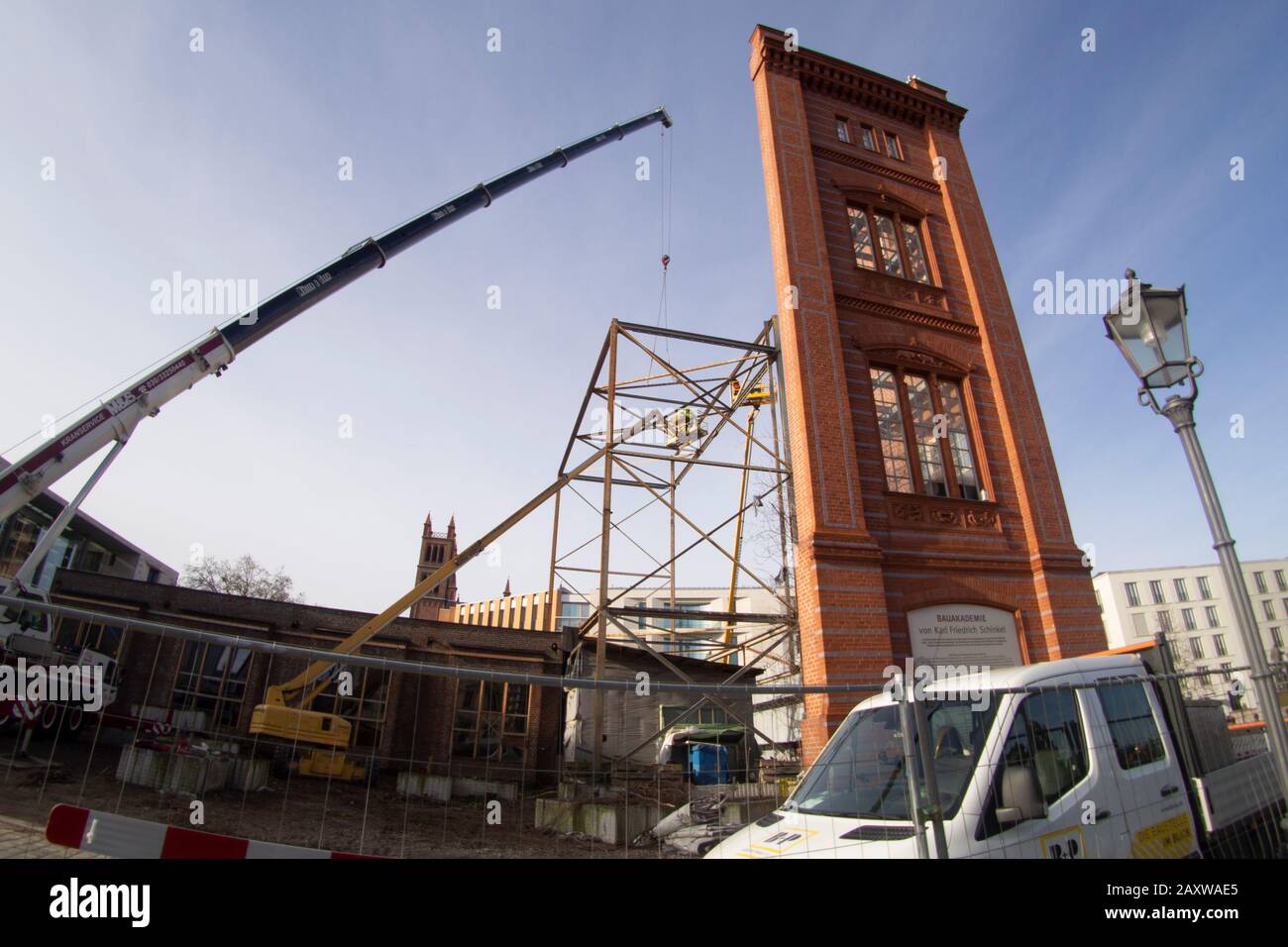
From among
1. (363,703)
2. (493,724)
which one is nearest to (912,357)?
(493,724)

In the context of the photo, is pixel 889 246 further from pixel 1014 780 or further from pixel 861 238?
pixel 1014 780

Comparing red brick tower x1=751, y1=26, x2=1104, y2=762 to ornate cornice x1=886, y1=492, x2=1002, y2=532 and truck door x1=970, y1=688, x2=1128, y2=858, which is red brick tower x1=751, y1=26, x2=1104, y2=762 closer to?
ornate cornice x1=886, y1=492, x2=1002, y2=532

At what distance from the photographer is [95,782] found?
9812 mm

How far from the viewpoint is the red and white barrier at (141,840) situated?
2793 millimetres

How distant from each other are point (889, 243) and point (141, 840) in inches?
587

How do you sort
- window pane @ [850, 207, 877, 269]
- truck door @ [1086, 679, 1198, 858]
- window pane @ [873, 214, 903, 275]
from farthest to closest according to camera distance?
window pane @ [873, 214, 903, 275]
window pane @ [850, 207, 877, 269]
truck door @ [1086, 679, 1198, 858]

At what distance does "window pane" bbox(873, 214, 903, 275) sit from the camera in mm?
13531

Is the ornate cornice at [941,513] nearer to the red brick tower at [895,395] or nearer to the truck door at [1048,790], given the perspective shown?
the red brick tower at [895,395]

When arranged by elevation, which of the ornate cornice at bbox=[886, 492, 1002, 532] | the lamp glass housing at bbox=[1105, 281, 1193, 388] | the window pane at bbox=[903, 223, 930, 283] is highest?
the window pane at bbox=[903, 223, 930, 283]

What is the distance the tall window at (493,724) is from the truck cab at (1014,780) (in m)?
13.8

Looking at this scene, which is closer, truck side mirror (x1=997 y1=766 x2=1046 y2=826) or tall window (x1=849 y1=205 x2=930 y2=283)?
truck side mirror (x1=997 y1=766 x2=1046 y2=826)

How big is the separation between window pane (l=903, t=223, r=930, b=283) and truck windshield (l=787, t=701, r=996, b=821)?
11.5 meters

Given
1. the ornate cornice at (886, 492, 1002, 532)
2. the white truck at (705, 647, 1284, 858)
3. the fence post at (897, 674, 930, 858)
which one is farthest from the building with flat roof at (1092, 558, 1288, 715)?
the fence post at (897, 674, 930, 858)

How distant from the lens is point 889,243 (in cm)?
1380
